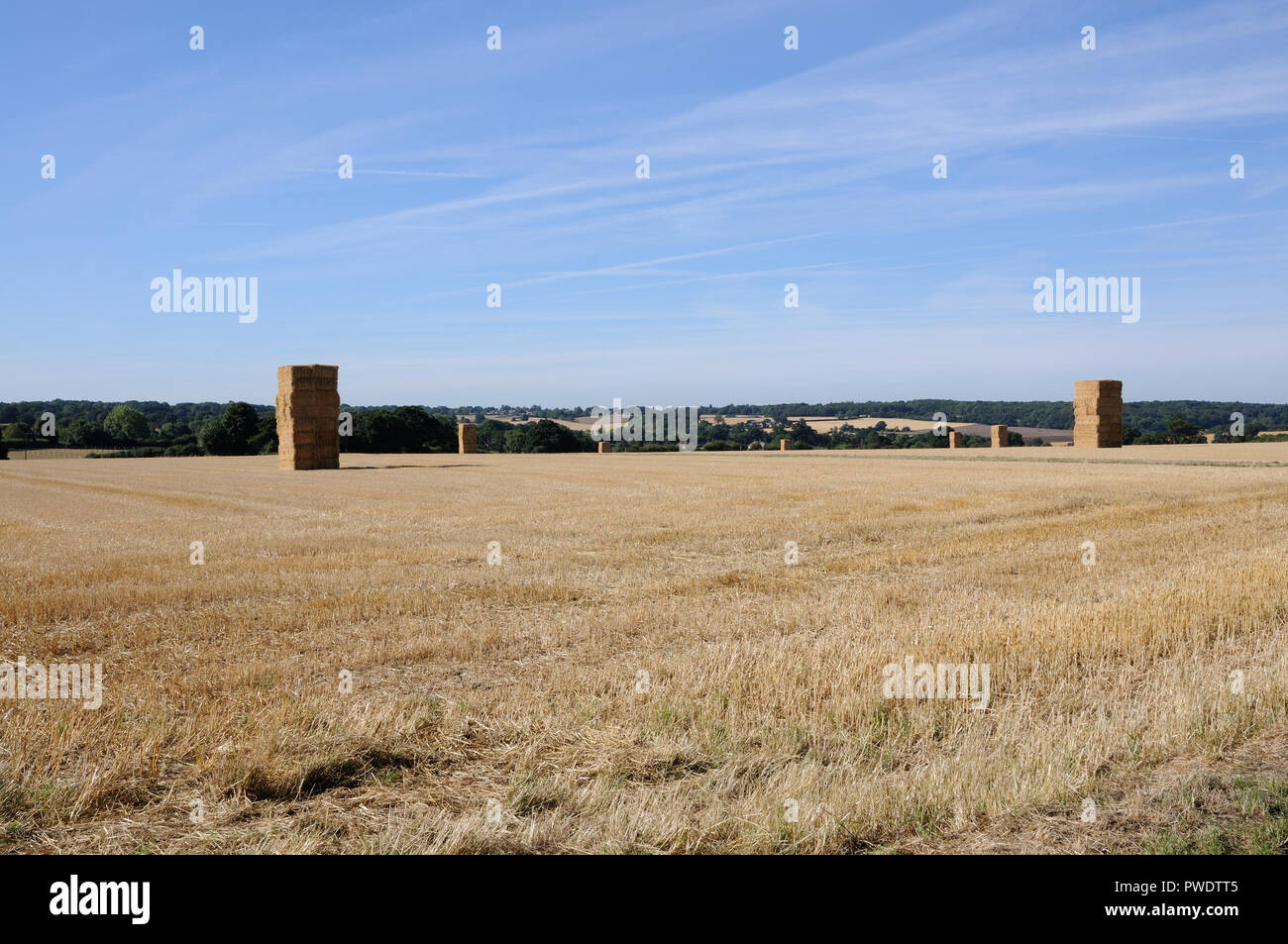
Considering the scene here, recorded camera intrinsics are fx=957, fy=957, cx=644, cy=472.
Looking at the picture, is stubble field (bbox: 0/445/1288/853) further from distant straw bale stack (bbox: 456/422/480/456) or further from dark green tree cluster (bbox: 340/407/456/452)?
dark green tree cluster (bbox: 340/407/456/452)

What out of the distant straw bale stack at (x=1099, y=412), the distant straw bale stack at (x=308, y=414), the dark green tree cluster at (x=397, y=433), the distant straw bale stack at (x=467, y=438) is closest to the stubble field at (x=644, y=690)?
the distant straw bale stack at (x=308, y=414)

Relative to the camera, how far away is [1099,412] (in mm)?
51156

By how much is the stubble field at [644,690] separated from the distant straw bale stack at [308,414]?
22.0 meters

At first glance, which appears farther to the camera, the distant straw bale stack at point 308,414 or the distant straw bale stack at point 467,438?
the distant straw bale stack at point 467,438

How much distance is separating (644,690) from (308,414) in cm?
3535

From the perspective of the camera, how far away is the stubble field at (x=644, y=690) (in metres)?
4.96

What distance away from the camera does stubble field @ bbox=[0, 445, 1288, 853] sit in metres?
4.96

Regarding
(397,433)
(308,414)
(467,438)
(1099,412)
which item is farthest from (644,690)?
(397,433)

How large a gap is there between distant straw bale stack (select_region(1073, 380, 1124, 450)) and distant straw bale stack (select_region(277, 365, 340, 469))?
38.2 metres

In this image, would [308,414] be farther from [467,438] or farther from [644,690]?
[644,690]

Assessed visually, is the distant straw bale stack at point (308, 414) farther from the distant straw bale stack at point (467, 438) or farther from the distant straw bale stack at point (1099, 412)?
the distant straw bale stack at point (1099, 412)
